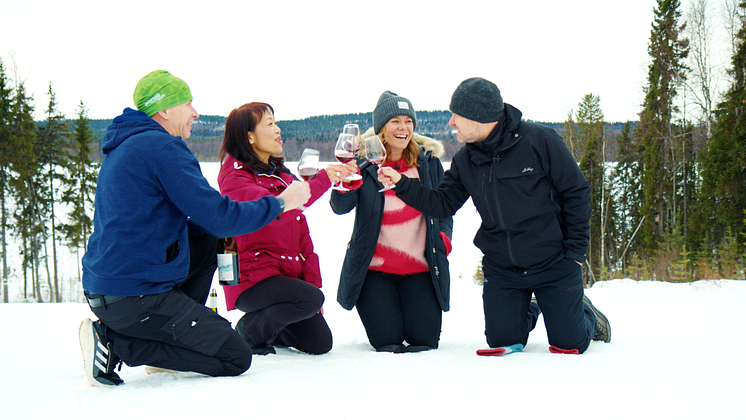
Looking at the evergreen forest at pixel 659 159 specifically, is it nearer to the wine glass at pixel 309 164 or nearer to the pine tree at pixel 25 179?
the pine tree at pixel 25 179

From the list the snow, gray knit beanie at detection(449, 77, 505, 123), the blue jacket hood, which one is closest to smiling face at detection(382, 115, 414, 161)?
gray knit beanie at detection(449, 77, 505, 123)

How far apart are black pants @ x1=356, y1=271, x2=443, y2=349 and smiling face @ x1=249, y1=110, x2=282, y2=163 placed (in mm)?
1226

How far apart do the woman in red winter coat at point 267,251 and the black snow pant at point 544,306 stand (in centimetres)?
120

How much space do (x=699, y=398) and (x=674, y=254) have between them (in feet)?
50.1

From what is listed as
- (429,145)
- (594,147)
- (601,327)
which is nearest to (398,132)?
(429,145)

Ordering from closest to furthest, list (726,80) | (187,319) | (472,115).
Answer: (187,319) → (472,115) → (726,80)

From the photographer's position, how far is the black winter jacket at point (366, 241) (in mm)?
3701

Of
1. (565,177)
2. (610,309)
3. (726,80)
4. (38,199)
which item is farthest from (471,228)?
(565,177)

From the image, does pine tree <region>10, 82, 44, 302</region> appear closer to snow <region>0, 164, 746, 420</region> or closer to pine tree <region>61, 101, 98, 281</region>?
pine tree <region>61, 101, 98, 281</region>

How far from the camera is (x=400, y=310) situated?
3.80m

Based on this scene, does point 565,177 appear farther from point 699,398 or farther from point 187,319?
point 187,319

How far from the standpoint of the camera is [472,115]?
3.29 meters

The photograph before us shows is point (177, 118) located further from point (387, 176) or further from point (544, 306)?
point (544, 306)

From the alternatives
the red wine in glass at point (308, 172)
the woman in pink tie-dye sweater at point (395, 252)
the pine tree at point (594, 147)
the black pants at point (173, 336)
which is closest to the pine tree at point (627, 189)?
the pine tree at point (594, 147)
